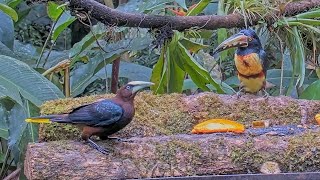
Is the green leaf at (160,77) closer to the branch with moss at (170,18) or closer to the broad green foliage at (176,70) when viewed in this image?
the broad green foliage at (176,70)

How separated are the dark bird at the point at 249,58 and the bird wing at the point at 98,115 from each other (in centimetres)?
54

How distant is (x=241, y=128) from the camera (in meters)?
1.91

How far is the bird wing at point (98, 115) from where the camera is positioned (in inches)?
71.0

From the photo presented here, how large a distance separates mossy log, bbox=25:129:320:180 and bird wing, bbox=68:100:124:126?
0.07 metres

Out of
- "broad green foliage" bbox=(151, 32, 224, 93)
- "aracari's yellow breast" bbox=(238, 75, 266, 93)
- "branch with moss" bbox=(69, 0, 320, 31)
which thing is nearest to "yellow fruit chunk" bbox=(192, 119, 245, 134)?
"aracari's yellow breast" bbox=(238, 75, 266, 93)

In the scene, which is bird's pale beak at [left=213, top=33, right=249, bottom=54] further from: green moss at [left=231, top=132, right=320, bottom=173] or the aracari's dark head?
green moss at [left=231, top=132, right=320, bottom=173]

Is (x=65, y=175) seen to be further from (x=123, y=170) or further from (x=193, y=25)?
(x=193, y=25)

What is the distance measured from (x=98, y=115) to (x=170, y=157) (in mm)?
261

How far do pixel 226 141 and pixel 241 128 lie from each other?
0.51 feet

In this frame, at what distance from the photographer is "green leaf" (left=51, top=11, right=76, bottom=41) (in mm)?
3002

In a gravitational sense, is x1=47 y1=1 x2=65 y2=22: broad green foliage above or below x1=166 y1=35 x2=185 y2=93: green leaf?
above

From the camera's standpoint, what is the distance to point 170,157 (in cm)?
171

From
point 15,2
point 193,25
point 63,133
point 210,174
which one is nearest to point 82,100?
point 63,133

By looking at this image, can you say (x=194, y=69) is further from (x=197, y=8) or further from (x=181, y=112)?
(x=181, y=112)
